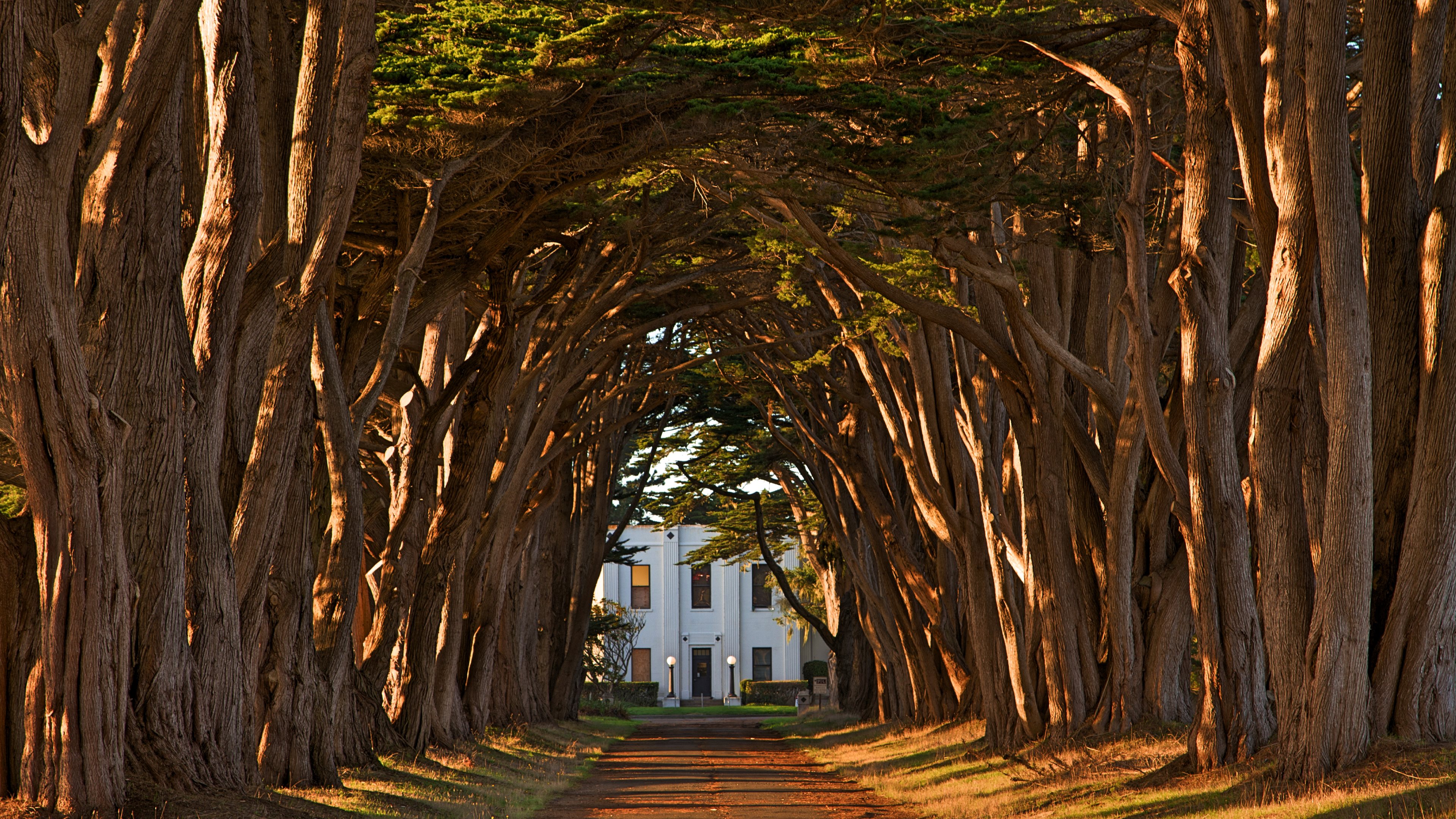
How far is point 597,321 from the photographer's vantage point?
1838cm

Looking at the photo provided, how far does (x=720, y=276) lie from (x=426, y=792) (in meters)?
9.30

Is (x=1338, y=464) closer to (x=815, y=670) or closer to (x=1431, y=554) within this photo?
(x=1431, y=554)

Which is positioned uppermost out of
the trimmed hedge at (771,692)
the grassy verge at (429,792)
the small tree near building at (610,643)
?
the small tree near building at (610,643)

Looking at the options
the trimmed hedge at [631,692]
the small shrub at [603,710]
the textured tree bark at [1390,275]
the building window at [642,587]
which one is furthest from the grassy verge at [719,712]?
the textured tree bark at [1390,275]

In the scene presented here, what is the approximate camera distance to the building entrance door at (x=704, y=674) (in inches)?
2345

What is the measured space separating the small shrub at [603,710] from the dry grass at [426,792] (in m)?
18.1

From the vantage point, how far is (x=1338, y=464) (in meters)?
8.03

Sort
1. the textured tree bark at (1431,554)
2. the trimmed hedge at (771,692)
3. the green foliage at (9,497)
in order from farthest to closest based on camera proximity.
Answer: the trimmed hedge at (771,692) → the green foliage at (9,497) → the textured tree bark at (1431,554)

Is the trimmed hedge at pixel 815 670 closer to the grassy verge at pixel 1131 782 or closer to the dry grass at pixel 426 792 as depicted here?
the dry grass at pixel 426 792

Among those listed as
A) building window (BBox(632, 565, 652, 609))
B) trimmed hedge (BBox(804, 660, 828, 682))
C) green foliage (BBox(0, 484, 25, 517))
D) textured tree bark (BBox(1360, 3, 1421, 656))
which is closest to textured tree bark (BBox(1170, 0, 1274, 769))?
textured tree bark (BBox(1360, 3, 1421, 656))

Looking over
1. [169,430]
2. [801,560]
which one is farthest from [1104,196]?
[801,560]

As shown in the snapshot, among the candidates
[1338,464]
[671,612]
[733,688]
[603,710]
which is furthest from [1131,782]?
[671,612]

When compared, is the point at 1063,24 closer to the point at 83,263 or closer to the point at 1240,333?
the point at 1240,333

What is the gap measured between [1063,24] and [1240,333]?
9.73ft
